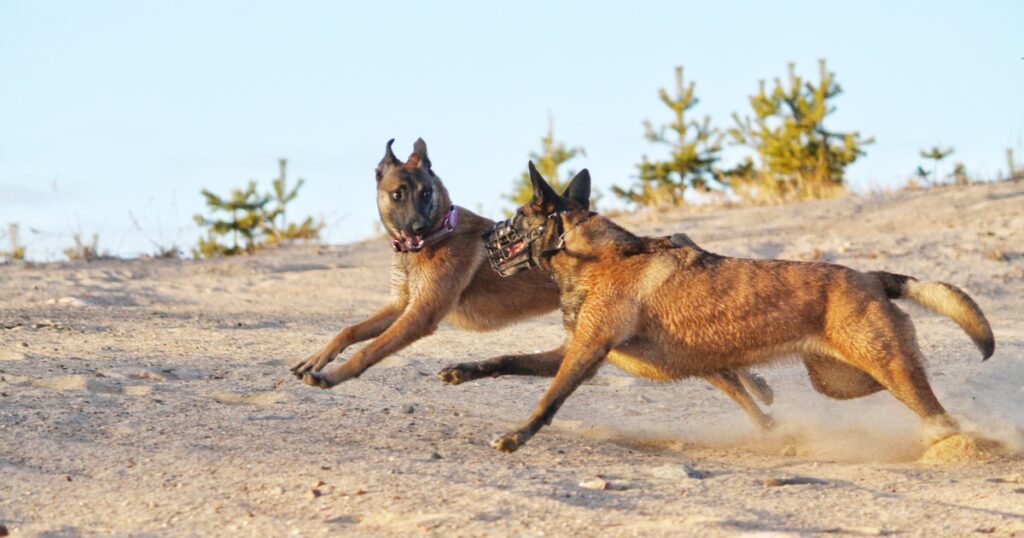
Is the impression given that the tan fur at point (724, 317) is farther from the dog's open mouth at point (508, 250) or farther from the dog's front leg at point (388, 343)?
the dog's front leg at point (388, 343)

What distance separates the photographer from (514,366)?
7137 mm

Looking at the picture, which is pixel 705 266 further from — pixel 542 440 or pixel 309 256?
pixel 309 256

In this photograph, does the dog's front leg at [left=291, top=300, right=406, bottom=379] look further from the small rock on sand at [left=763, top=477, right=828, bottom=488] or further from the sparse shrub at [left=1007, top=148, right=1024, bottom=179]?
the sparse shrub at [left=1007, top=148, right=1024, bottom=179]

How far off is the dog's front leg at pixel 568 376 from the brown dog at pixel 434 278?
1.49 meters

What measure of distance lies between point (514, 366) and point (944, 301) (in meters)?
2.39

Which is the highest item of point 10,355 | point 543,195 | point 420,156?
point 420,156

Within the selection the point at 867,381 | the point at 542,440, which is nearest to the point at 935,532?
the point at 867,381

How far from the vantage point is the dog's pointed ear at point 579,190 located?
24.0 feet

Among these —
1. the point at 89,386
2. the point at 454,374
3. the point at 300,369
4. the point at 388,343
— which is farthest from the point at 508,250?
the point at 89,386

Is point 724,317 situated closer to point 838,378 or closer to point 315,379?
point 838,378

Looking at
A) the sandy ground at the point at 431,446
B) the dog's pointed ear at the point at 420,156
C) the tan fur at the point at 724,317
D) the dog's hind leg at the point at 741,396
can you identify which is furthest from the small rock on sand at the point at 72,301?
the dog's hind leg at the point at 741,396

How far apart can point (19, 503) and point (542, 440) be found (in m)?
2.78

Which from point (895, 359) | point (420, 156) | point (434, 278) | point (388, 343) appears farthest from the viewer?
point (420, 156)

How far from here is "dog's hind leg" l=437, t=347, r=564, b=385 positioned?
22.5 ft
